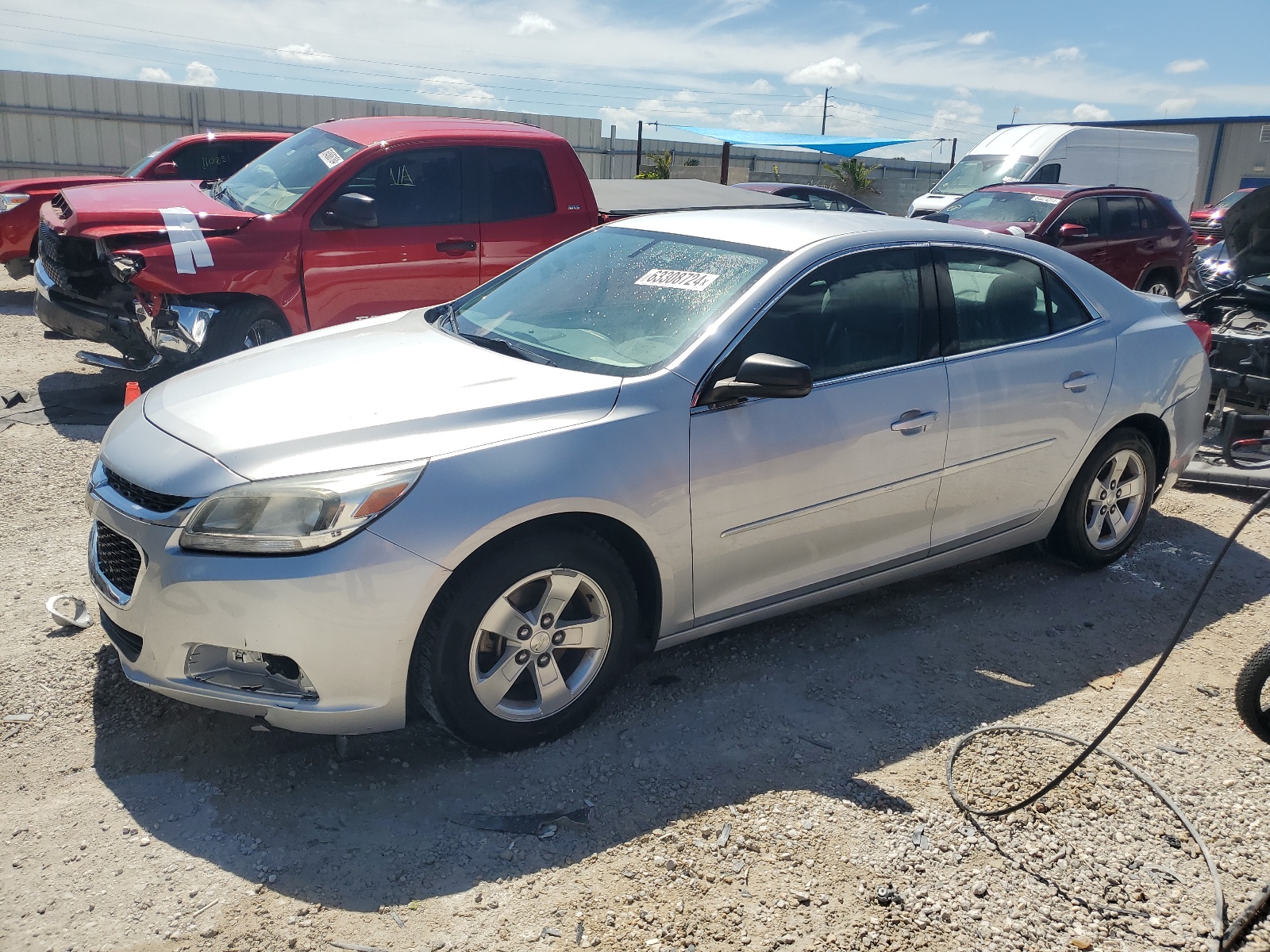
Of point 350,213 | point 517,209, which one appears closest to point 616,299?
point 350,213

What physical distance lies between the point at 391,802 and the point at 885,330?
7.85 feet

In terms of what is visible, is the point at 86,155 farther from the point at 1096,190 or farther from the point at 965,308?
the point at 965,308

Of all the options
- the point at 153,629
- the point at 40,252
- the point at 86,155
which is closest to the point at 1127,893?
the point at 153,629

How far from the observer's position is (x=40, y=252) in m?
7.03

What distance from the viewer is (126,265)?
19.4 feet

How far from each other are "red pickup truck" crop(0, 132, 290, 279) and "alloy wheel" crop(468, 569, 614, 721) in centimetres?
790

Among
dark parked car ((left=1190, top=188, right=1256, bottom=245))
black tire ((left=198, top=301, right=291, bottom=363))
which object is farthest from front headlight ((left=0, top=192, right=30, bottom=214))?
dark parked car ((left=1190, top=188, right=1256, bottom=245))

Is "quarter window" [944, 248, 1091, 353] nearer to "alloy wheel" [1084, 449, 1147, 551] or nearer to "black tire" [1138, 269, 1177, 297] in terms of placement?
"alloy wheel" [1084, 449, 1147, 551]

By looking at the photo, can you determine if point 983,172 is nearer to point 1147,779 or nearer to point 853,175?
point 853,175

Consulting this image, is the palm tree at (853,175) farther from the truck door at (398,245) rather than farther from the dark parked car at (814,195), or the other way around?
the truck door at (398,245)

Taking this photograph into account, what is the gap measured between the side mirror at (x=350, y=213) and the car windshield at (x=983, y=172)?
12222mm

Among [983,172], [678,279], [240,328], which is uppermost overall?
[983,172]

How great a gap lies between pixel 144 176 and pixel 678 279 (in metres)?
8.73

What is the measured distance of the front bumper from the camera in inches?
106
